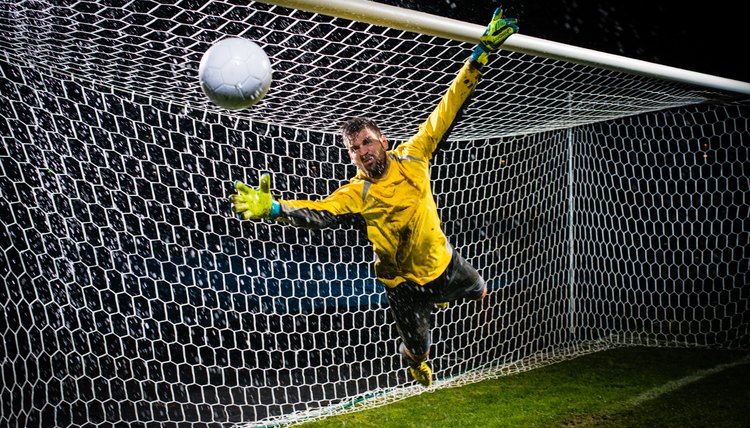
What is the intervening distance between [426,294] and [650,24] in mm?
14006

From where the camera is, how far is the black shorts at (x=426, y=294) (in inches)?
123

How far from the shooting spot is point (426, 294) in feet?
10.2

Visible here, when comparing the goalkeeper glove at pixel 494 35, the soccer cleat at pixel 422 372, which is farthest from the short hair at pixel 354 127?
the soccer cleat at pixel 422 372

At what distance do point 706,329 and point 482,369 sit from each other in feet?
9.56

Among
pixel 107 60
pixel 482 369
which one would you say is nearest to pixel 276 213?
pixel 107 60

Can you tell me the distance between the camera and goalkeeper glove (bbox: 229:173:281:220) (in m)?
2.46

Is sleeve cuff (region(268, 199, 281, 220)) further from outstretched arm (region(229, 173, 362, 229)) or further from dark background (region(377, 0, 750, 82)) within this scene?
dark background (region(377, 0, 750, 82))

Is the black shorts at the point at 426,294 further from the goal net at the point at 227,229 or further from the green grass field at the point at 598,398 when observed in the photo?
the green grass field at the point at 598,398

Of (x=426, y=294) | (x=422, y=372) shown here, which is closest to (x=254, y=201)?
(x=426, y=294)

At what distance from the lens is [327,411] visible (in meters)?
4.09

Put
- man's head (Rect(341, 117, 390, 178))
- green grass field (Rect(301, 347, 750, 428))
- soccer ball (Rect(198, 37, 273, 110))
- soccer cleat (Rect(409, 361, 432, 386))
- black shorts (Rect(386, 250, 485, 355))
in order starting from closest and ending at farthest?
soccer ball (Rect(198, 37, 273, 110)) < man's head (Rect(341, 117, 390, 178)) < black shorts (Rect(386, 250, 485, 355)) < soccer cleat (Rect(409, 361, 432, 386)) < green grass field (Rect(301, 347, 750, 428))

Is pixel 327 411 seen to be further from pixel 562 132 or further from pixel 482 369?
pixel 562 132

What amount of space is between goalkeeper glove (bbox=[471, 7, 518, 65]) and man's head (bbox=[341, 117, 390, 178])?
592 mm

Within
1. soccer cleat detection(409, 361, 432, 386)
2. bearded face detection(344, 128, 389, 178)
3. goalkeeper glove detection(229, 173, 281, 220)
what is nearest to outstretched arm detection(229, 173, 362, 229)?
goalkeeper glove detection(229, 173, 281, 220)
